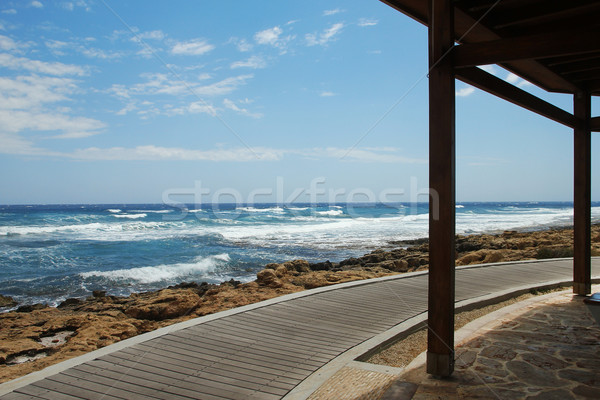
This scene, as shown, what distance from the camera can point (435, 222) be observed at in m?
3.22

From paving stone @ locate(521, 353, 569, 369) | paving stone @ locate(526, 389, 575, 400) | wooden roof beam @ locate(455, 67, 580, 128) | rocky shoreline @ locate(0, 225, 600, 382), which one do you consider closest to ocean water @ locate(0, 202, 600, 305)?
rocky shoreline @ locate(0, 225, 600, 382)

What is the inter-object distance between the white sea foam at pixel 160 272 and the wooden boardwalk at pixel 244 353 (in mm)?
8364

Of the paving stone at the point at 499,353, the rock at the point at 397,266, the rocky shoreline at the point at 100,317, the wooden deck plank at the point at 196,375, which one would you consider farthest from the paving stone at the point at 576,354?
the rock at the point at 397,266

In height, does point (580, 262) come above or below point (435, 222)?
below

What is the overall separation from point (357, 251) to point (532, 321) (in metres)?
14.2

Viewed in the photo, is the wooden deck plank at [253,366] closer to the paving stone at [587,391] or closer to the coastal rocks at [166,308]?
the paving stone at [587,391]

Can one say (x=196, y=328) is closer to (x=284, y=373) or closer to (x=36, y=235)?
(x=284, y=373)

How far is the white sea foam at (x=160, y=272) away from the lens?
42.7ft

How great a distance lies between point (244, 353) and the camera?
3.97m

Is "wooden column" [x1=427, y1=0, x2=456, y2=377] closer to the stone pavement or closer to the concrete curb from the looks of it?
the stone pavement

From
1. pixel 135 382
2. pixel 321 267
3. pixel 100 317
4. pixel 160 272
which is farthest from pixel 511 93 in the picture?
pixel 160 272

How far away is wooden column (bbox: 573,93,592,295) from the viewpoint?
5.43m

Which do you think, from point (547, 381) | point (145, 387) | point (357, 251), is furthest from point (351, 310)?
point (357, 251)

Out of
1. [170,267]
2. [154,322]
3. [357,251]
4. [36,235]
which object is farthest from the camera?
[36,235]
